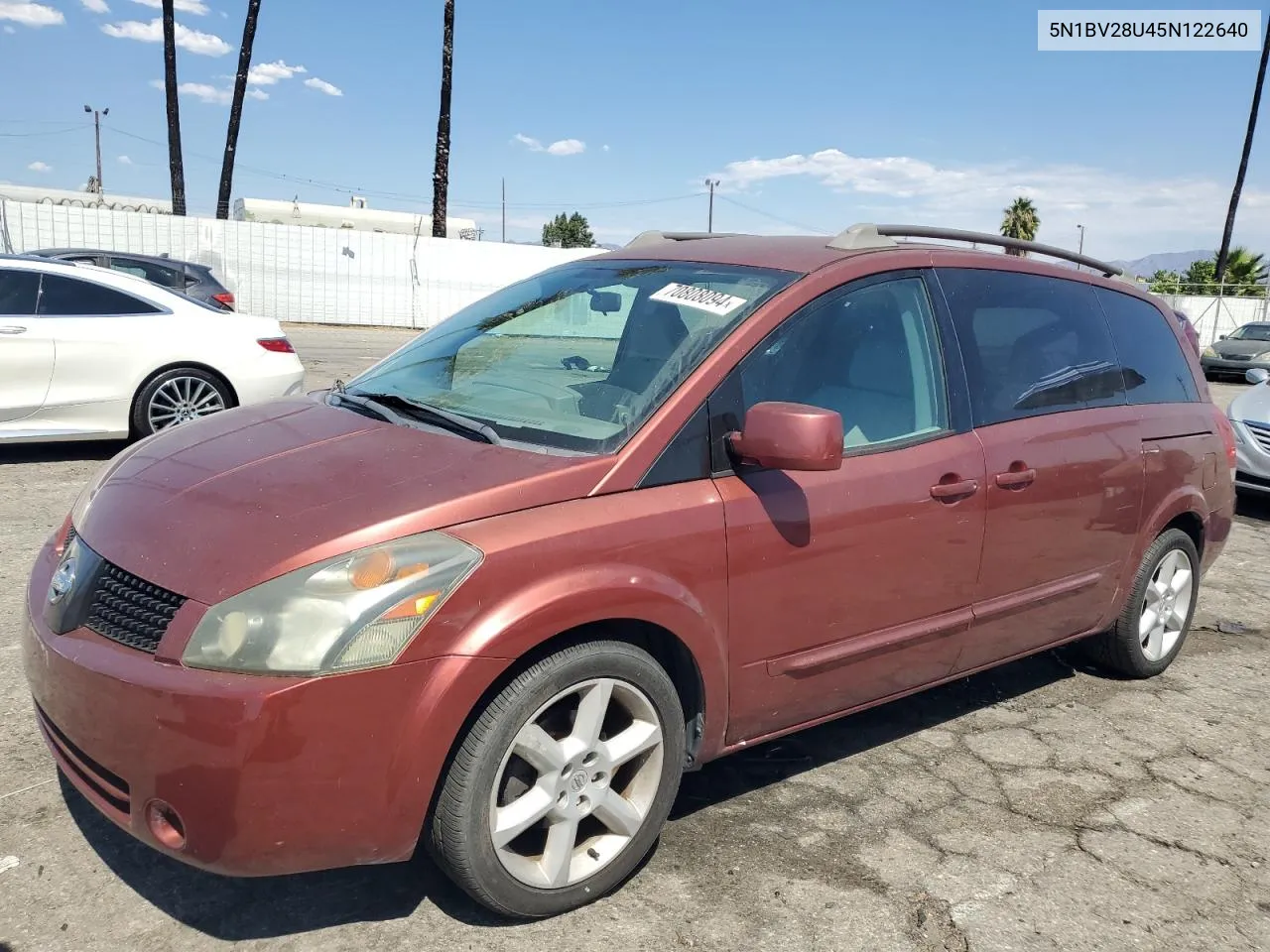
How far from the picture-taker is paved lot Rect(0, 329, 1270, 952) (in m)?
2.57

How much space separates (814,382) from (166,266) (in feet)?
39.3

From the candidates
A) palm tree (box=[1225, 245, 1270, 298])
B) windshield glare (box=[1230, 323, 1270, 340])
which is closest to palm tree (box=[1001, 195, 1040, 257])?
palm tree (box=[1225, 245, 1270, 298])

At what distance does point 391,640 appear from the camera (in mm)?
2252

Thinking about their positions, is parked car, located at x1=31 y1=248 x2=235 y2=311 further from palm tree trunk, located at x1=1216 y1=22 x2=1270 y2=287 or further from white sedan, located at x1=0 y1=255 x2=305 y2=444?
palm tree trunk, located at x1=1216 y1=22 x2=1270 y2=287

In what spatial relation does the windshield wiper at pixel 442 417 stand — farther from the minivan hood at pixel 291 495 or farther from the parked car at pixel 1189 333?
the parked car at pixel 1189 333

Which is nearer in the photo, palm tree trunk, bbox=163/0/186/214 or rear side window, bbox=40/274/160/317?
rear side window, bbox=40/274/160/317

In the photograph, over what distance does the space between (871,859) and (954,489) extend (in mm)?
1141

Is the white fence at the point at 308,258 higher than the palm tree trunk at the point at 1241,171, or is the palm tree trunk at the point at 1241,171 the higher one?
the palm tree trunk at the point at 1241,171

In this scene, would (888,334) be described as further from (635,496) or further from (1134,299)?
(1134,299)

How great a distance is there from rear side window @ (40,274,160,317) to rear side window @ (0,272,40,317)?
6cm

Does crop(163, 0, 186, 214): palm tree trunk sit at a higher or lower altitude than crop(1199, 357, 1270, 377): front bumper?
higher

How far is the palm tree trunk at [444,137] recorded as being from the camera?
79.8 feet

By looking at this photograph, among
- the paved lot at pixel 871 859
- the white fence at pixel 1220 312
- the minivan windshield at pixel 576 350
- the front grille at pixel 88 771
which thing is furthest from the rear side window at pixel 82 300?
the white fence at pixel 1220 312

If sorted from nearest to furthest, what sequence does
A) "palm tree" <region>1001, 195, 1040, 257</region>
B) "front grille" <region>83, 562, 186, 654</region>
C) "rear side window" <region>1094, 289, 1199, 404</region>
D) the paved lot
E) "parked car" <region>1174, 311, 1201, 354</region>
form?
"front grille" <region>83, 562, 186, 654</region>, the paved lot, "rear side window" <region>1094, 289, 1199, 404</region>, "parked car" <region>1174, 311, 1201, 354</region>, "palm tree" <region>1001, 195, 1040, 257</region>
